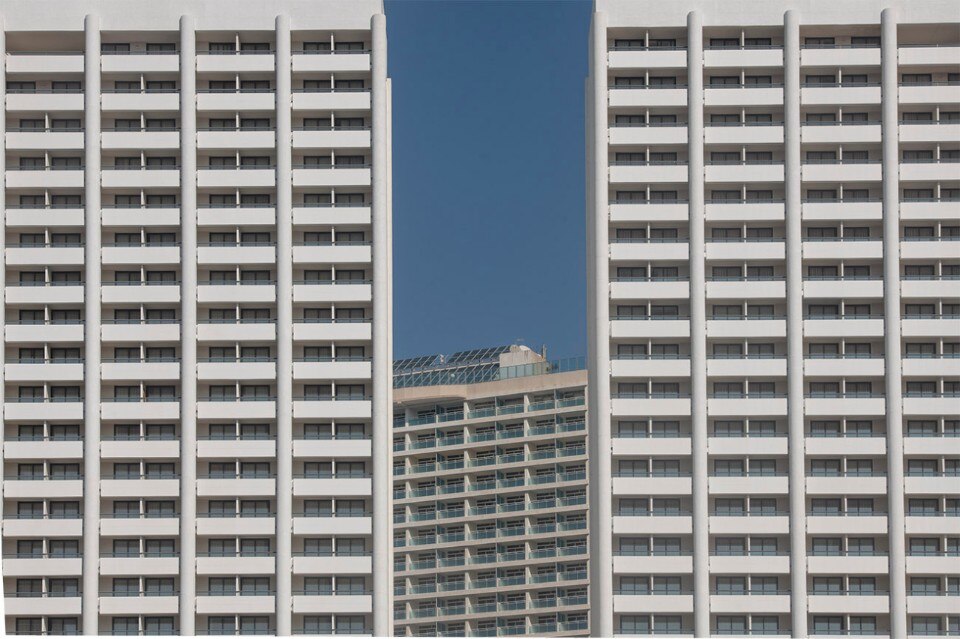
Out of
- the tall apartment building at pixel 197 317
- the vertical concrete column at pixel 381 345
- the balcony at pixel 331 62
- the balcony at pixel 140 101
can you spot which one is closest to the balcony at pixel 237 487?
the tall apartment building at pixel 197 317

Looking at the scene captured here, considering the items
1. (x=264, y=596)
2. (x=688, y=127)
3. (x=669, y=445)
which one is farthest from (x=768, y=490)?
A: (x=264, y=596)

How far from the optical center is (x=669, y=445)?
88375mm

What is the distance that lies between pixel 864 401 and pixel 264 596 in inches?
1351

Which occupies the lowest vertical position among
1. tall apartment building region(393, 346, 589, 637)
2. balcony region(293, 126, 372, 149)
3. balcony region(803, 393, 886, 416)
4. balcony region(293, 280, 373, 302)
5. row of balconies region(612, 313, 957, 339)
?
tall apartment building region(393, 346, 589, 637)

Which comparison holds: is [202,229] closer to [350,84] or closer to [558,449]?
[350,84]

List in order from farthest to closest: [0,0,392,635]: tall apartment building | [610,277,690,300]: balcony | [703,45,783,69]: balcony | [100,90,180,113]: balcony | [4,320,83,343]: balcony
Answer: [100,90,180,113]: balcony, [703,45,783,69]: balcony, [4,320,83,343]: balcony, [610,277,690,300]: balcony, [0,0,392,635]: tall apartment building

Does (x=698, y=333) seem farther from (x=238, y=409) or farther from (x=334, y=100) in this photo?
(x=238, y=409)

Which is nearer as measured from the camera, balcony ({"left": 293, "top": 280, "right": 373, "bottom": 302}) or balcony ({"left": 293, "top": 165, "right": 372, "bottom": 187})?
balcony ({"left": 293, "top": 280, "right": 373, "bottom": 302})

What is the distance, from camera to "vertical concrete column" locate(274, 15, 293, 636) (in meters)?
86.9

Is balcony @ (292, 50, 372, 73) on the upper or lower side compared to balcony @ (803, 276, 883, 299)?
upper

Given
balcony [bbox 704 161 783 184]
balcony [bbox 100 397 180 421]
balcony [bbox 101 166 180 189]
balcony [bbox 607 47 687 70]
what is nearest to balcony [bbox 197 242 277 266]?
balcony [bbox 101 166 180 189]

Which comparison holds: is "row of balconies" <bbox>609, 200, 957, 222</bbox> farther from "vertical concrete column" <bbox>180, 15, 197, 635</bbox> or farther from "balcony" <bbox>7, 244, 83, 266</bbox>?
"balcony" <bbox>7, 244, 83, 266</bbox>

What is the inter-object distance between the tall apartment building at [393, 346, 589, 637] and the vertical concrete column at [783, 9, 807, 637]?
233 ft

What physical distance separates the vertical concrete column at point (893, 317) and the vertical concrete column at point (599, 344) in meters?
15.2
